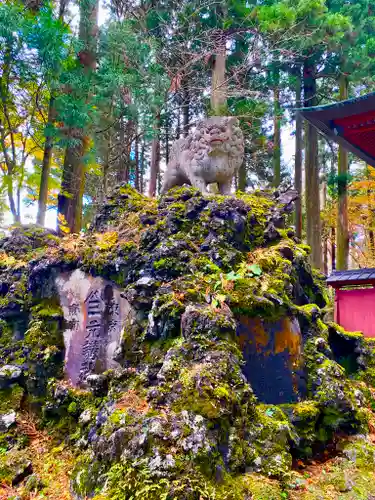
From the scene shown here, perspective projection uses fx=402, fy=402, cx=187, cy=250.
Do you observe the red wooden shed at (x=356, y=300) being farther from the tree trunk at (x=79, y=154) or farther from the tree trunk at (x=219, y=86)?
the tree trunk at (x=79, y=154)

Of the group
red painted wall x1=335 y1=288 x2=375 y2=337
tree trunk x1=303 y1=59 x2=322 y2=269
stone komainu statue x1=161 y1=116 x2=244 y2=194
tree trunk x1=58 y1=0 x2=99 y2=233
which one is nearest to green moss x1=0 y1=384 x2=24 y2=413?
stone komainu statue x1=161 y1=116 x2=244 y2=194

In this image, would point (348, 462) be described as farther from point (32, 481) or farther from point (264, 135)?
point (264, 135)

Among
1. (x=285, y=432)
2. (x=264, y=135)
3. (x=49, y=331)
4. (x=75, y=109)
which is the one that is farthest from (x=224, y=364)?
(x=264, y=135)

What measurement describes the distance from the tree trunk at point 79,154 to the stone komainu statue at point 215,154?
9.95 ft

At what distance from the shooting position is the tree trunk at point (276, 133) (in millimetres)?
11422

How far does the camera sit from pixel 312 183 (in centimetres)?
1079

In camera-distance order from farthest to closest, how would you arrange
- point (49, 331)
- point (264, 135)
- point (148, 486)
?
1. point (264, 135)
2. point (49, 331)
3. point (148, 486)

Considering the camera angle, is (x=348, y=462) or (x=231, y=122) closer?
(x=348, y=462)

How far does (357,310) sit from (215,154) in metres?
3.97

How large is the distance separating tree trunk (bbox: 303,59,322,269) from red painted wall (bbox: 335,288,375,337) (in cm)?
310

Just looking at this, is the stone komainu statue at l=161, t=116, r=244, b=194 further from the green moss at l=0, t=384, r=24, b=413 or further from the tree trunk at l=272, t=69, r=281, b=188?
the tree trunk at l=272, t=69, r=281, b=188

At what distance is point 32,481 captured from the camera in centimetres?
312

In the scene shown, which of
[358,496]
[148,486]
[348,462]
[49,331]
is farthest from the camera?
[49,331]

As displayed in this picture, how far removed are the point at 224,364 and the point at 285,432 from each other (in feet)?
2.18
